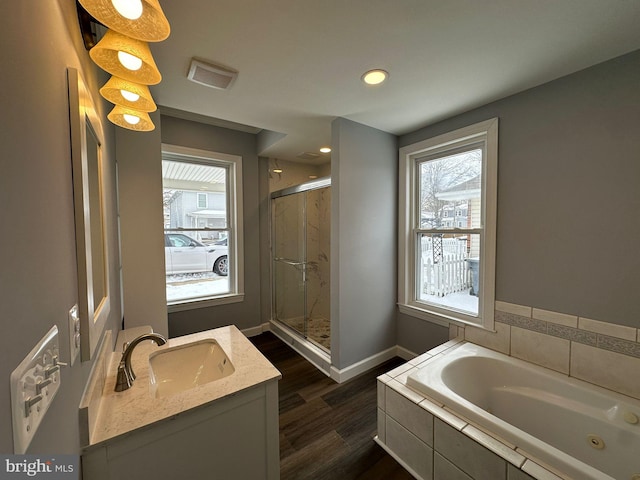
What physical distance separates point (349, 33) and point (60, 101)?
4.14 ft

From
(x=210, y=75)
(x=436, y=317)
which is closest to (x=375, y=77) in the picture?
(x=210, y=75)

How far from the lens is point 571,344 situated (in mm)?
1692

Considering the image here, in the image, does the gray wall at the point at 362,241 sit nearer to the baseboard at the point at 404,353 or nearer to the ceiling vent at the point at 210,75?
the baseboard at the point at 404,353

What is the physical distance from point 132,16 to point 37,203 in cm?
55

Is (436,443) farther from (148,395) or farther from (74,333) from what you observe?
(74,333)

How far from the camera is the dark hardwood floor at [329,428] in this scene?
1.53 meters

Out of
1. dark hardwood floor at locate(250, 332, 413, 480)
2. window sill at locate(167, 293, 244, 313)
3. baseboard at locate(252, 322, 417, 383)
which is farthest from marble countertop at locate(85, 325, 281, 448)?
window sill at locate(167, 293, 244, 313)

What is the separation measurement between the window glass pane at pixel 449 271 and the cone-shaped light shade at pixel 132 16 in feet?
8.05

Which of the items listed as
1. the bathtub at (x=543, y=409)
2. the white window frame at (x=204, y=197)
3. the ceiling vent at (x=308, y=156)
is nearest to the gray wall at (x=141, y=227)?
the white window frame at (x=204, y=197)

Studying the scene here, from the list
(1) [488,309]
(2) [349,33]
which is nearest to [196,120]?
(2) [349,33]

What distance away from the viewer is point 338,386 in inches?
90.4

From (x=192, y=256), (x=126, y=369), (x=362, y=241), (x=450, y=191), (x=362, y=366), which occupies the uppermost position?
(x=450, y=191)

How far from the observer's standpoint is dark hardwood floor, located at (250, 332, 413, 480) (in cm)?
153

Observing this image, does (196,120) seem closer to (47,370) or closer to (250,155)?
(250,155)
